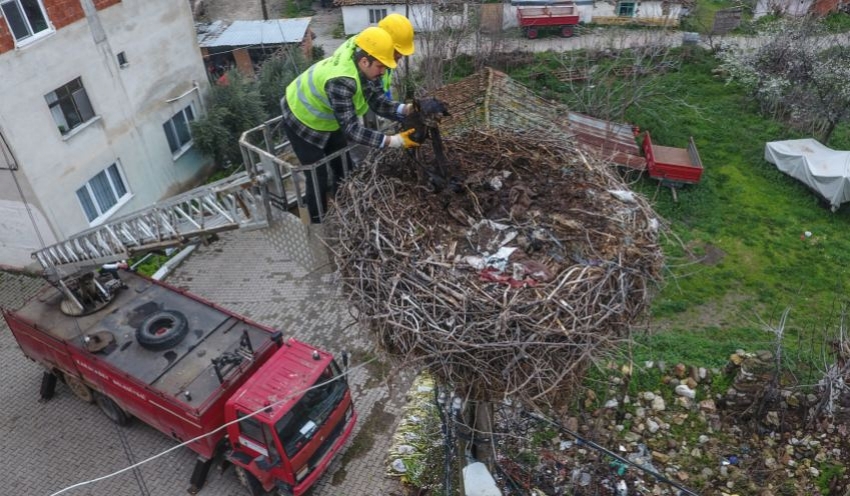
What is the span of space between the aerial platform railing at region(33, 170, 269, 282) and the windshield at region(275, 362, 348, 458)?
102 inches

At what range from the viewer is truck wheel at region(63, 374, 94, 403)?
391 inches

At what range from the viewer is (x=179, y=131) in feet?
52.6

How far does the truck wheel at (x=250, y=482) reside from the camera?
868 cm

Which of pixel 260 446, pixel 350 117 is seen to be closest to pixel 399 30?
pixel 350 117

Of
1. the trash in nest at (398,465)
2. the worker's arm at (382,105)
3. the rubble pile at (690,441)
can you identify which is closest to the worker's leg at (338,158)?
the worker's arm at (382,105)

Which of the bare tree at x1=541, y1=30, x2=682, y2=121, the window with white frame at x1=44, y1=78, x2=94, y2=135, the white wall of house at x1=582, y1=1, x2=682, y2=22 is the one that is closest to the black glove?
the window with white frame at x1=44, y1=78, x2=94, y2=135

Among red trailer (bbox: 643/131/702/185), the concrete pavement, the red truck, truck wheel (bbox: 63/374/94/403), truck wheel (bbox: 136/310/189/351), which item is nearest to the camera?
the red truck

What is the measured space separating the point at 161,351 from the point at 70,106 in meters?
6.68

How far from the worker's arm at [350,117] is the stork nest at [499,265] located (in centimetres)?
34

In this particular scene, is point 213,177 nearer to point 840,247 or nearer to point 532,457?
point 532,457

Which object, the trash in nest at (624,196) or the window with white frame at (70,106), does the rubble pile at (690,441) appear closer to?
the trash in nest at (624,196)

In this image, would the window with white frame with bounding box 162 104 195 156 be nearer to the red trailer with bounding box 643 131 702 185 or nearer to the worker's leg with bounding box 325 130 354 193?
the worker's leg with bounding box 325 130 354 193

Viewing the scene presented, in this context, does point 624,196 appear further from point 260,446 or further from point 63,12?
point 63,12

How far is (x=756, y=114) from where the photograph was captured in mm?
19781
